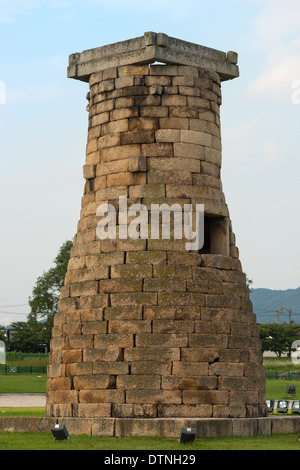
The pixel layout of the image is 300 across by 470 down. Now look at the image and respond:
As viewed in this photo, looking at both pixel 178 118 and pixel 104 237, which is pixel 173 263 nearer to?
pixel 104 237

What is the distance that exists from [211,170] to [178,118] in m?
1.50

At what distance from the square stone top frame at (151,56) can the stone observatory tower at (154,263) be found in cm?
3

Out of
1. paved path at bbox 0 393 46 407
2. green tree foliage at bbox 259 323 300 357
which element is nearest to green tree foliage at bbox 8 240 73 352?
paved path at bbox 0 393 46 407

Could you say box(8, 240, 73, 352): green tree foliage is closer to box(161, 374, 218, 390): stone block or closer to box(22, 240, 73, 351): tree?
box(22, 240, 73, 351): tree

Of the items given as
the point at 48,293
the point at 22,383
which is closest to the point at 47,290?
the point at 48,293

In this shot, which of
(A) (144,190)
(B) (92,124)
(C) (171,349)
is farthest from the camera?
(B) (92,124)

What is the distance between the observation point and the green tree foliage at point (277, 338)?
87.6 metres

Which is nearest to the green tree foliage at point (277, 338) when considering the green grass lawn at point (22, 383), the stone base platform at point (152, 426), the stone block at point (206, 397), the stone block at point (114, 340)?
the green grass lawn at point (22, 383)

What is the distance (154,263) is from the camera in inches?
765

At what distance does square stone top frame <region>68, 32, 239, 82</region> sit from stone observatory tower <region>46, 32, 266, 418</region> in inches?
1.3

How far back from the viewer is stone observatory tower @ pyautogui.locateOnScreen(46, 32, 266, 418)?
18.7 m

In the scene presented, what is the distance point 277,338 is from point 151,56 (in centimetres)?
7189

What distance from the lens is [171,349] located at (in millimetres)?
18641

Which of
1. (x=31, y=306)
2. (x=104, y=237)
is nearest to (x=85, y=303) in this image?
(x=104, y=237)
